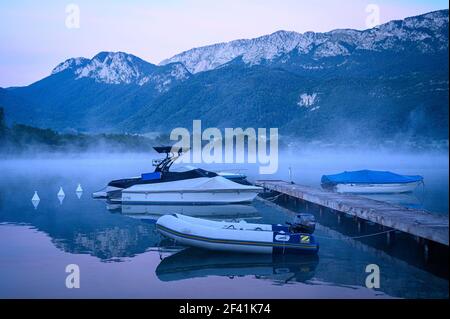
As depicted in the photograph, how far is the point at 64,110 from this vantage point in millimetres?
178500

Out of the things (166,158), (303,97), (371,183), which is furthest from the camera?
(303,97)

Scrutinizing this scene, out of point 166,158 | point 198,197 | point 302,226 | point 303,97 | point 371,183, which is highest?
point 303,97

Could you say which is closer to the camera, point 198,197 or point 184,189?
point 198,197

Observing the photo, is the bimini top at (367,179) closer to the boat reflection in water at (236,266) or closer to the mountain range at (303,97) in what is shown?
the boat reflection in water at (236,266)

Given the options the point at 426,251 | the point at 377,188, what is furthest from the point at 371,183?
the point at 426,251

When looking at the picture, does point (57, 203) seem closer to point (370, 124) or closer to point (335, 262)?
point (335, 262)

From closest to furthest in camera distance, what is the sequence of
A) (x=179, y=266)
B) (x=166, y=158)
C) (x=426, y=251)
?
(x=179, y=266), (x=426, y=251), (x=166, y=158)

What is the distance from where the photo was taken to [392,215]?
663 inches

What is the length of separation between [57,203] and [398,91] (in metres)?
73.7

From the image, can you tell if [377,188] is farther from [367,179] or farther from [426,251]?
[426,251]

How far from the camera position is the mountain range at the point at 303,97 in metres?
87.6

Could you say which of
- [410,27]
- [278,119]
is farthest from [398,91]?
[410,27]

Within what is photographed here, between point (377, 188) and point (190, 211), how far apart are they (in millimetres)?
13635

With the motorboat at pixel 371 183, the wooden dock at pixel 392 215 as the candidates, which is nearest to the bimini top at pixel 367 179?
the motorboat at pixel 371 183
